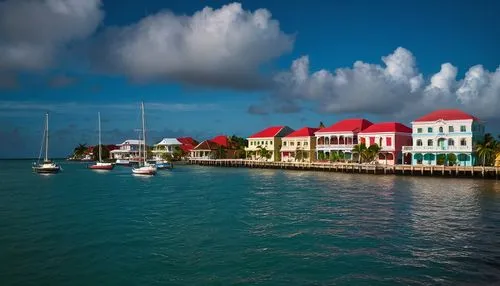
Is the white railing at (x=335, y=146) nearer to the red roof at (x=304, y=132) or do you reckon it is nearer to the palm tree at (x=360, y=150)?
the palm tree at (x=360, y=150)

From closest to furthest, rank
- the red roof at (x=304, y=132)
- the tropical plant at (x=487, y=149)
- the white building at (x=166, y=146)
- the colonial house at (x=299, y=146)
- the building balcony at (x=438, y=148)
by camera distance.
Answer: the tropical plant at (x=487, y=149)
the building balcony at (x=438, y=148)
the colonial house at (x=299, y=146)
the red roof at (x=304, y=132)
the white building at (x=166, y=146)

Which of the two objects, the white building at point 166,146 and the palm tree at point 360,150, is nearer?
the palm tree at point 360,150

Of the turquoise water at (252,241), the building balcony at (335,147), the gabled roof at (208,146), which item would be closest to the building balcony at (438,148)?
the building balcony at (335,147)

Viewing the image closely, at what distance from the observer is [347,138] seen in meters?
79.8

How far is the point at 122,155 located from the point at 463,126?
11083 cm

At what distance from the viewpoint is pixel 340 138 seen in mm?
81062

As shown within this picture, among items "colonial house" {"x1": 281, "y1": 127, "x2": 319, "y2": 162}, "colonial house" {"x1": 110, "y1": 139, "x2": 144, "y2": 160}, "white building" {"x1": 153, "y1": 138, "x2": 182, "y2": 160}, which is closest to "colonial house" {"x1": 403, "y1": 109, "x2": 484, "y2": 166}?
"colonial house" {"x1": 281, "y1": 127, "x2": 319, "y2": 162}

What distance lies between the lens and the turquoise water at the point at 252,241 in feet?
48.8

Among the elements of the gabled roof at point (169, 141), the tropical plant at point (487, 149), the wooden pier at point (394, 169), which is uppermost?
the gabled roof at point (169, 141)

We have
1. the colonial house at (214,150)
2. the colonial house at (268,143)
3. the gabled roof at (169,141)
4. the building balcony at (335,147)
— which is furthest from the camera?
the gabled roof at (169,141)

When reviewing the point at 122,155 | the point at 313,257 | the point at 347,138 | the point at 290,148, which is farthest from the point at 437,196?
the point at 122,155

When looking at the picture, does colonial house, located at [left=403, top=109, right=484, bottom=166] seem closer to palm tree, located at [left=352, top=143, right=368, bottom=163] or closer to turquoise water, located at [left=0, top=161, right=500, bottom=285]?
palm tree, located at [left=352, top=143, right=368, bottom=163]

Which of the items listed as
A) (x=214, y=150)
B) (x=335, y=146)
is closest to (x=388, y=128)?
(x=335, y=146)

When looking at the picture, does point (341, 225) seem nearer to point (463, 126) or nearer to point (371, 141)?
point (463, 126)
